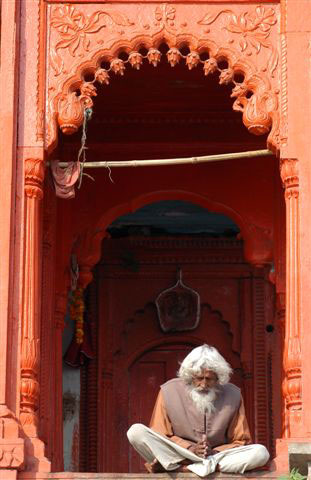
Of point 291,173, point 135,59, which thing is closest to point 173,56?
point 135,59

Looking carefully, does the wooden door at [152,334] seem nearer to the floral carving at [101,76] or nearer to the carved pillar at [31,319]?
the carved pillar at [31,319]

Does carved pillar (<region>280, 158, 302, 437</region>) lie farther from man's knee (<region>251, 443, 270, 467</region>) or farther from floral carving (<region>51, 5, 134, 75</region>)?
floral carving (<region>51, 5, 134, 75</region>)

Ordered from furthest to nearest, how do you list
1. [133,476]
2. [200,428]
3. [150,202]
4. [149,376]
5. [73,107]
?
[149,376], [150,202], [73,107], [200,428], [133,476]

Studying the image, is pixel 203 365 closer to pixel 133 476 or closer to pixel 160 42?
pixel 133 476

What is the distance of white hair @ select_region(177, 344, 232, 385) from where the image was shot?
13273mm

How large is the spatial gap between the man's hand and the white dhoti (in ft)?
0.14

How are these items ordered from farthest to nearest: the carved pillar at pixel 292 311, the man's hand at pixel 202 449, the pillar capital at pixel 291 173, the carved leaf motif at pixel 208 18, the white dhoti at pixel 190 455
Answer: the carved leaf motif at pixel 208 18 → the pillar capital at pixel 291 173 → the carved pillar at pixel 292 311 → the man's hand at pixel 202 449 → the white dhoti at pixel 190 455

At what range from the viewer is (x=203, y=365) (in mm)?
13273

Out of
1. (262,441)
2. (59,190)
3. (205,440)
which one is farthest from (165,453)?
(262,441)

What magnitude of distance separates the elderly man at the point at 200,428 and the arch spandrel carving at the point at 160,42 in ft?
5.56

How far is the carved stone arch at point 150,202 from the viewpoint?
15.4 meters

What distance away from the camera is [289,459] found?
12664mm

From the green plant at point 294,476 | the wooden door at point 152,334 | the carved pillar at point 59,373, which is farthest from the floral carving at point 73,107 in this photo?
the wooden door at point 152,334

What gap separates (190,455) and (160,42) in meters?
3.01
